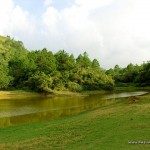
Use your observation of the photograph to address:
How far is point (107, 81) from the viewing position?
108250mm

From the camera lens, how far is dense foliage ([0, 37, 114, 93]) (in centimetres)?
9244

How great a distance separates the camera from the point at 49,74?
9738 cm

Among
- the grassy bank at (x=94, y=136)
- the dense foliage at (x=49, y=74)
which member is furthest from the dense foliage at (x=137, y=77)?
the grassy bank at (x=94, y=136)

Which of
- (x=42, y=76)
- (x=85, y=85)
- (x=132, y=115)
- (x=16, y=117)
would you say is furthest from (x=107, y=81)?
(x=132, y=115)

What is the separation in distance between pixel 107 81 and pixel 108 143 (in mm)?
90862

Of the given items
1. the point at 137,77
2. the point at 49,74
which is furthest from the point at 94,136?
the point at 137,77

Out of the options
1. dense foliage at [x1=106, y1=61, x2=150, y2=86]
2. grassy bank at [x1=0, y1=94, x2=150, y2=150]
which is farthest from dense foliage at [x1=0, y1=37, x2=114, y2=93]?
grassy bank at [x1=0, y1=94, x2=150, y2=150]

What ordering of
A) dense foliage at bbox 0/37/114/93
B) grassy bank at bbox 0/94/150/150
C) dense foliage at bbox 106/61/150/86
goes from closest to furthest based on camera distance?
grassy bank at bbox 0/94/150/150 → dense foliage at bbox 0/37/114/93 → dense foliage at bbox 106/61/150/86

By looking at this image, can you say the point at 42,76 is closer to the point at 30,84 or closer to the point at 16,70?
the point at 30,84

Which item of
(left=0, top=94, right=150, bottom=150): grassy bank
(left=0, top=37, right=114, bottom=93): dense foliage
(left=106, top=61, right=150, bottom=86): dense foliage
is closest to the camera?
(left=0, top=94, right=150, bottom=150): grassy bank

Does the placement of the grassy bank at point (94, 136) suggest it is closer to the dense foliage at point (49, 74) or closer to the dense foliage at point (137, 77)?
the dense foliage at point (49, 74)

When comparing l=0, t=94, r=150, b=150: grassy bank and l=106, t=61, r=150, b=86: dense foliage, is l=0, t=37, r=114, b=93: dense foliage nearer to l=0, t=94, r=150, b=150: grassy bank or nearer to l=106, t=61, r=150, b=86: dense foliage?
l=106, t=61, r=150, b=86: dense foliage

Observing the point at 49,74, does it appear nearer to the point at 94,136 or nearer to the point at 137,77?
the point at 137,77

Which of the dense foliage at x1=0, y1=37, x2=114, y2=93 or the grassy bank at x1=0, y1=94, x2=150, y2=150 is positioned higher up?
the dense foliage at x1=0, y1=37, x2=114, y2=93
